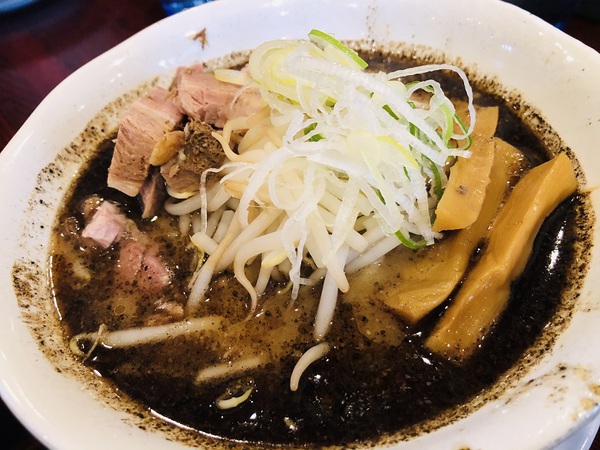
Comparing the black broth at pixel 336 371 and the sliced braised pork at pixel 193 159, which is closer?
the black broth at pixel 336 371

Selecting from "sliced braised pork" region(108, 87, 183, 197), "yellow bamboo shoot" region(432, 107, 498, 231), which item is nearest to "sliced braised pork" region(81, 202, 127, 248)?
"sliced braised pork" region(108, 87, 183, 197)

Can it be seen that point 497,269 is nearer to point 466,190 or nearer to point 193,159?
point 466,190

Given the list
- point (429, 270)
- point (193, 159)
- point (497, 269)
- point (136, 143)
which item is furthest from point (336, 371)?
point (136, 143)

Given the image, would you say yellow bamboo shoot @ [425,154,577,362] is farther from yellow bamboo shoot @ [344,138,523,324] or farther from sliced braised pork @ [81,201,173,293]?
sliced braised pork @ [81,201,173,293]

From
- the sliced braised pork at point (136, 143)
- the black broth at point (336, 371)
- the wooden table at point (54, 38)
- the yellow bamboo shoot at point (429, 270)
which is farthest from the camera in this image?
the wooden table at point (54, 38)

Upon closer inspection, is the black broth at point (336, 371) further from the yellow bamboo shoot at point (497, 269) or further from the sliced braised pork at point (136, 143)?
the sliced braised pork at point (136, 143)

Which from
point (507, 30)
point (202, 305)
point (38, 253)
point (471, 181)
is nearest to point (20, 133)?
point (38, 253)

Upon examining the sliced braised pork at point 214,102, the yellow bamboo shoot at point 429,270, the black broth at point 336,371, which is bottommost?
the black broth at point 336,371

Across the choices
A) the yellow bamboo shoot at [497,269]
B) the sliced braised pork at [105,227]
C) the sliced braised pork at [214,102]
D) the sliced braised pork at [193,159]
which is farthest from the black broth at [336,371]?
the sliced braised pork at [214,102]
